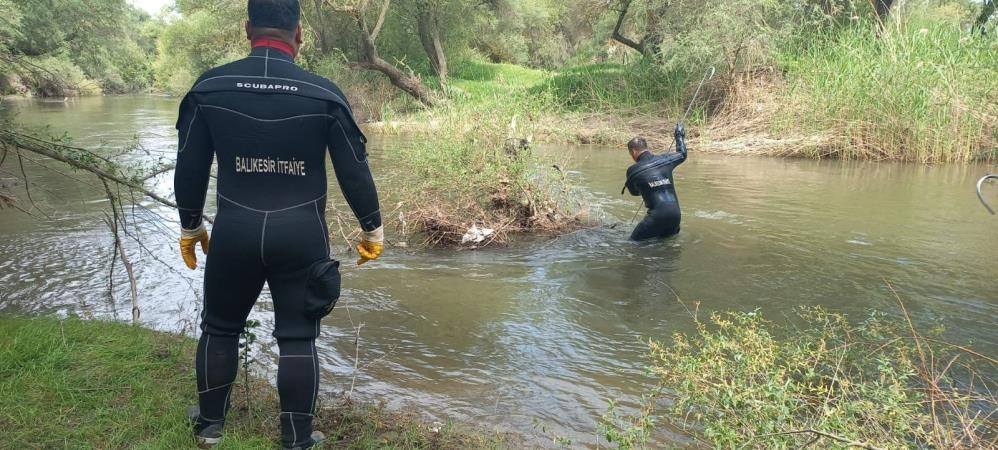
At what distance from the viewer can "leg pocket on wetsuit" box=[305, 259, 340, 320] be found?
2.76 meters

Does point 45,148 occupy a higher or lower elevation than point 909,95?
lower

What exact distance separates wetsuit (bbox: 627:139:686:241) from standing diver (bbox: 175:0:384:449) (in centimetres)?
511

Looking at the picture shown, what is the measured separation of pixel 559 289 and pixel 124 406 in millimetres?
3824

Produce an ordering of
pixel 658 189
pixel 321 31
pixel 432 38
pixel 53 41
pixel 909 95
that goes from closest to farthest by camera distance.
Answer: pixel 658 189
pixel 909 95
pixel 53 41
pixel 321 31
pixel 432 38

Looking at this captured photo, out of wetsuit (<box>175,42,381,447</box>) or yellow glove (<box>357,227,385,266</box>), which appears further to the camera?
yellow glove (<box>357,227,385,266</box>)

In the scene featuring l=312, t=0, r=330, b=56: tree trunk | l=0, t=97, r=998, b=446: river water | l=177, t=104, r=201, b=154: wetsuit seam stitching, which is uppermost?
l=312, t=0, r=330, b=56: tree trunk

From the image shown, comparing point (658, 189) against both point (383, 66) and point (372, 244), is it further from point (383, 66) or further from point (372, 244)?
point (383, 66)

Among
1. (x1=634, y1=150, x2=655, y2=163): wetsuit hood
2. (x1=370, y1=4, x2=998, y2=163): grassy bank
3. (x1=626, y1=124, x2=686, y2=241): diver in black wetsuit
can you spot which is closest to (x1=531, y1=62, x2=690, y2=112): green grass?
(x1=370, y1=4, x2=998, y2=163): grassy bank

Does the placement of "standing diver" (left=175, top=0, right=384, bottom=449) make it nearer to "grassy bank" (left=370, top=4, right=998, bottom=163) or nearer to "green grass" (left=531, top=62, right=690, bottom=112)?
"grassy bank" (left=370, top=4, right=998, bottom=163)

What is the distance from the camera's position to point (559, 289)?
20.3ft

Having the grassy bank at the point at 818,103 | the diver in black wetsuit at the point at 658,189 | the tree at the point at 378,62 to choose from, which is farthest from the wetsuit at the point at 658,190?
the tree at the point at 378,62

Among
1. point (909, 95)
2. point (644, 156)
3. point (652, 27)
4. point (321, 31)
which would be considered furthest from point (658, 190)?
point (321, 31)

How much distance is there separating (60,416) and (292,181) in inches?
62.7

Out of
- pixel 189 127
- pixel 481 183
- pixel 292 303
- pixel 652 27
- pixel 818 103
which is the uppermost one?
pixel 652 27
